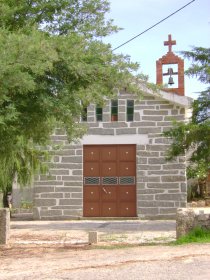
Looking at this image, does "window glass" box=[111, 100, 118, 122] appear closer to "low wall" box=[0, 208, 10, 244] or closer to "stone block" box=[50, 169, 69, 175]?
"stone block" box=[50, 169, 69, 175]

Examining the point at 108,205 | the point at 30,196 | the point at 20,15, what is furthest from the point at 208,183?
the point at 20,15

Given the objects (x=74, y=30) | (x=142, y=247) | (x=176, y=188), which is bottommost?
(x=142, y=247)

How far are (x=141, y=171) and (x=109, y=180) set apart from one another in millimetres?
1129

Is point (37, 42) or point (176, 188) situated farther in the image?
point (176, 188)

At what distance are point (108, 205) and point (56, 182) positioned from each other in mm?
1897

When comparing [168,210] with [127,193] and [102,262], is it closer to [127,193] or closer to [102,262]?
[127,193]

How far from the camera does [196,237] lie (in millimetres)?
10242

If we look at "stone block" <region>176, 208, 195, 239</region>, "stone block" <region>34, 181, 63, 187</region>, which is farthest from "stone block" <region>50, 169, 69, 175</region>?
"stone block" <region>176, 208, 195, 239</region>

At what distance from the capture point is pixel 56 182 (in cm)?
1691

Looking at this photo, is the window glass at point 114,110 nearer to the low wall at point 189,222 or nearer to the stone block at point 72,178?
the stone block at point 72,178

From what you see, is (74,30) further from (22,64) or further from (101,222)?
(101,222)

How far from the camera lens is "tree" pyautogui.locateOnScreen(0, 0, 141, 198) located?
745cm

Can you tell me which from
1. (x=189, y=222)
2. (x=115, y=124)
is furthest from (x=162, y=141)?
(x=189, y=222)

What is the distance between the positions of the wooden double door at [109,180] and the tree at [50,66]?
243 inches
